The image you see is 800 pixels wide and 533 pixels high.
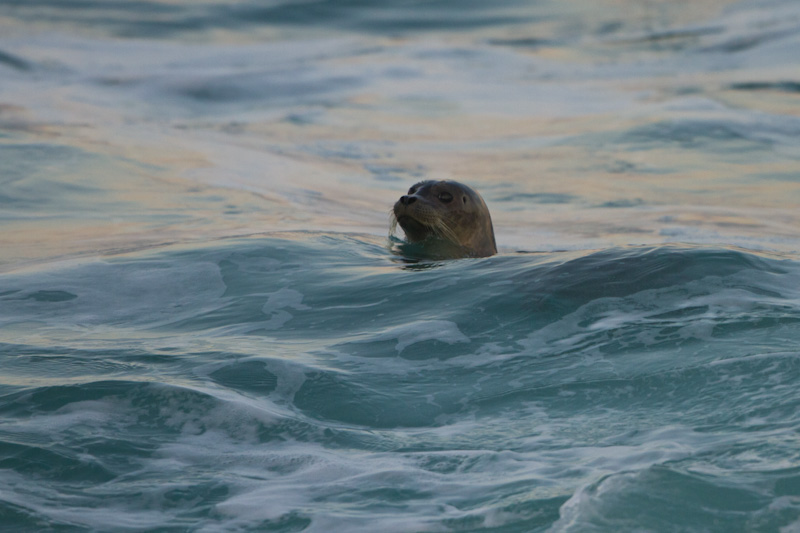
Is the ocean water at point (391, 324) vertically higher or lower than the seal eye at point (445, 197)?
lower

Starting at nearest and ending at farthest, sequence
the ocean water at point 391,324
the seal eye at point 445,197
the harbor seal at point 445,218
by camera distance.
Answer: the ocean water at point 391,324 → the harbor seal at point 445,218 → the seal eye at point 445,197

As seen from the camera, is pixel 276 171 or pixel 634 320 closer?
pixel 634 320

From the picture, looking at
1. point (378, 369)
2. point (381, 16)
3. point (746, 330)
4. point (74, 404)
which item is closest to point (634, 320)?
point (746, 330)

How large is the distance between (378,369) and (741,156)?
348 inches

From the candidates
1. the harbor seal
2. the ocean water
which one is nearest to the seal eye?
the harbor seal

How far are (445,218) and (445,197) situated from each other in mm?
173

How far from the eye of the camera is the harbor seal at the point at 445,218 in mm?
7250

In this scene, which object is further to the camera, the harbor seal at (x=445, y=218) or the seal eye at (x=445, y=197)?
the seal eye at (x=445, y=197)

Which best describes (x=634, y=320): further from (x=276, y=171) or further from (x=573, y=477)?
(x=276, y=171)

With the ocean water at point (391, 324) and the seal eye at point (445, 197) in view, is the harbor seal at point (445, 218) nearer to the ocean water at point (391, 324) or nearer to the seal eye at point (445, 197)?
the seal eye at point (445, 197)

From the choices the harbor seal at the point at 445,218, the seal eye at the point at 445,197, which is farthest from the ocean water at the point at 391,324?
the seal eye at the point at 445,197

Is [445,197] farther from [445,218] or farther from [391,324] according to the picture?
[391,324]

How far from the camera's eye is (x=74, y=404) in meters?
4.13

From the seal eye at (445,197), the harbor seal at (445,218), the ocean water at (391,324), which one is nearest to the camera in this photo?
the ocean water at (391,324)
